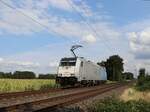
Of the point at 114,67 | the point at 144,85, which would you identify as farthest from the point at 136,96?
the point at 114,67

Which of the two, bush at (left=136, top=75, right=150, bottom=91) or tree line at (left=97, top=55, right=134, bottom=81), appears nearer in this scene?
bush at (left=136, top=75, right=150, bottom=91)

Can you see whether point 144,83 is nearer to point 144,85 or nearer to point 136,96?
point 144,85

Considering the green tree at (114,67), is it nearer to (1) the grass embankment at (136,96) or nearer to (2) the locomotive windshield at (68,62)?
(2) the locomotive windshield at (68,62)

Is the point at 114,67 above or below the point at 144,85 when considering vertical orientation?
above

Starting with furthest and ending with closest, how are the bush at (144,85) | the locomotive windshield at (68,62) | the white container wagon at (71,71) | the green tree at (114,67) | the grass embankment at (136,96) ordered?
the green tree at (114,67) → the locomotive windshield at (68,62) → the white container wagon at (71,71) → the bush at (144,85) → the grass embankment at (136,96)

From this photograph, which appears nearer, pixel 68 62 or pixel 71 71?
pixel 71 71

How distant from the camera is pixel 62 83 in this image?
130 ft

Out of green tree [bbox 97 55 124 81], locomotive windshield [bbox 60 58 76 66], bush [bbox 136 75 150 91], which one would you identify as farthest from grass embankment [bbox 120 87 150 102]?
green tree [bbox 97 55 124 81]

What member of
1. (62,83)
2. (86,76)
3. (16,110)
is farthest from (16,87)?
(16,110)

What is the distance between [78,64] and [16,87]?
7.68 m

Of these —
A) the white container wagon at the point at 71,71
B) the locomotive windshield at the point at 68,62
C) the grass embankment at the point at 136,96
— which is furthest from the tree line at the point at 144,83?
the locomotive windshield at the point at 68,62

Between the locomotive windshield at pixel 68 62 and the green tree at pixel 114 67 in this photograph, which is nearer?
the locomotive windshield at pixel 68 62

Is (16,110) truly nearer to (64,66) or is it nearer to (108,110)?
(108,110)

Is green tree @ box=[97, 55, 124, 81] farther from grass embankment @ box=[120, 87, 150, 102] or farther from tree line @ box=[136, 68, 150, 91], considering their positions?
grass embankment @ box=[120, 87, 150, 102]
